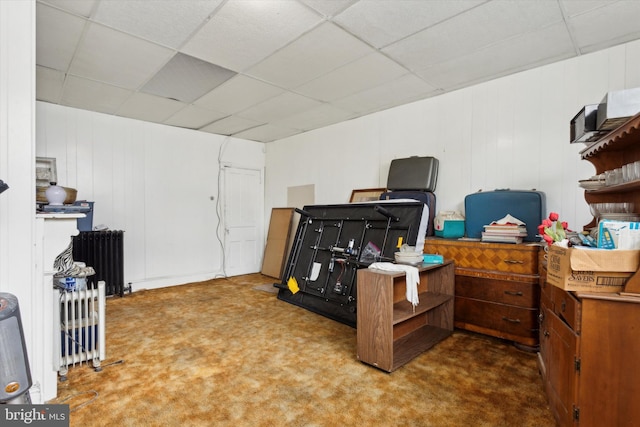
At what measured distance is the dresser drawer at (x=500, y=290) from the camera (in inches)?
111

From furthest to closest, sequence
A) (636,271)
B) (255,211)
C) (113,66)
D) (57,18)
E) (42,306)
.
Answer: (255,211) < (113,66) < (57,18) < (42,306) < (636,271)

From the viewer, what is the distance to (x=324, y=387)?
7.44 ft

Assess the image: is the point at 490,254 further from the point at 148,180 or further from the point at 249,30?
the point at 148,180

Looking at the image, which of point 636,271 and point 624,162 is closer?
point 636,271

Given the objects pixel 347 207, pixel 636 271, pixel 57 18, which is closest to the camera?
pixel 636 271

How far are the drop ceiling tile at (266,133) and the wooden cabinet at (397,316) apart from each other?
142 inches

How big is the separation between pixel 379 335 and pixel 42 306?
230 cm

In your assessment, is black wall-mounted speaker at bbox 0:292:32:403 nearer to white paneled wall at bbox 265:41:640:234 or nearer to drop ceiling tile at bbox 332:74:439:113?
drop ceiling tile at bbox 332:74:439:113

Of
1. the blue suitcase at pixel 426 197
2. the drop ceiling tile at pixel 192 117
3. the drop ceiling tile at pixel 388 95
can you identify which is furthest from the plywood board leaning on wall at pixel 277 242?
the blue suitcase at pixel 426 197

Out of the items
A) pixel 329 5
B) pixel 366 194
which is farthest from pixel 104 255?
pixel 329 5

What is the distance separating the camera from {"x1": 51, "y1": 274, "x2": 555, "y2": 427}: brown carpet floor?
6.38 feet

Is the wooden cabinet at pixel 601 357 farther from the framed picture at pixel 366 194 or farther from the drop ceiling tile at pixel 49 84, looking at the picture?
the drop ceiling tile at pixel 49 84

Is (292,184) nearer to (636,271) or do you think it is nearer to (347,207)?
(347,207)

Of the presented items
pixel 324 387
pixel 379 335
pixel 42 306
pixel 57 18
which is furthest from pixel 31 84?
pixel 379 335
